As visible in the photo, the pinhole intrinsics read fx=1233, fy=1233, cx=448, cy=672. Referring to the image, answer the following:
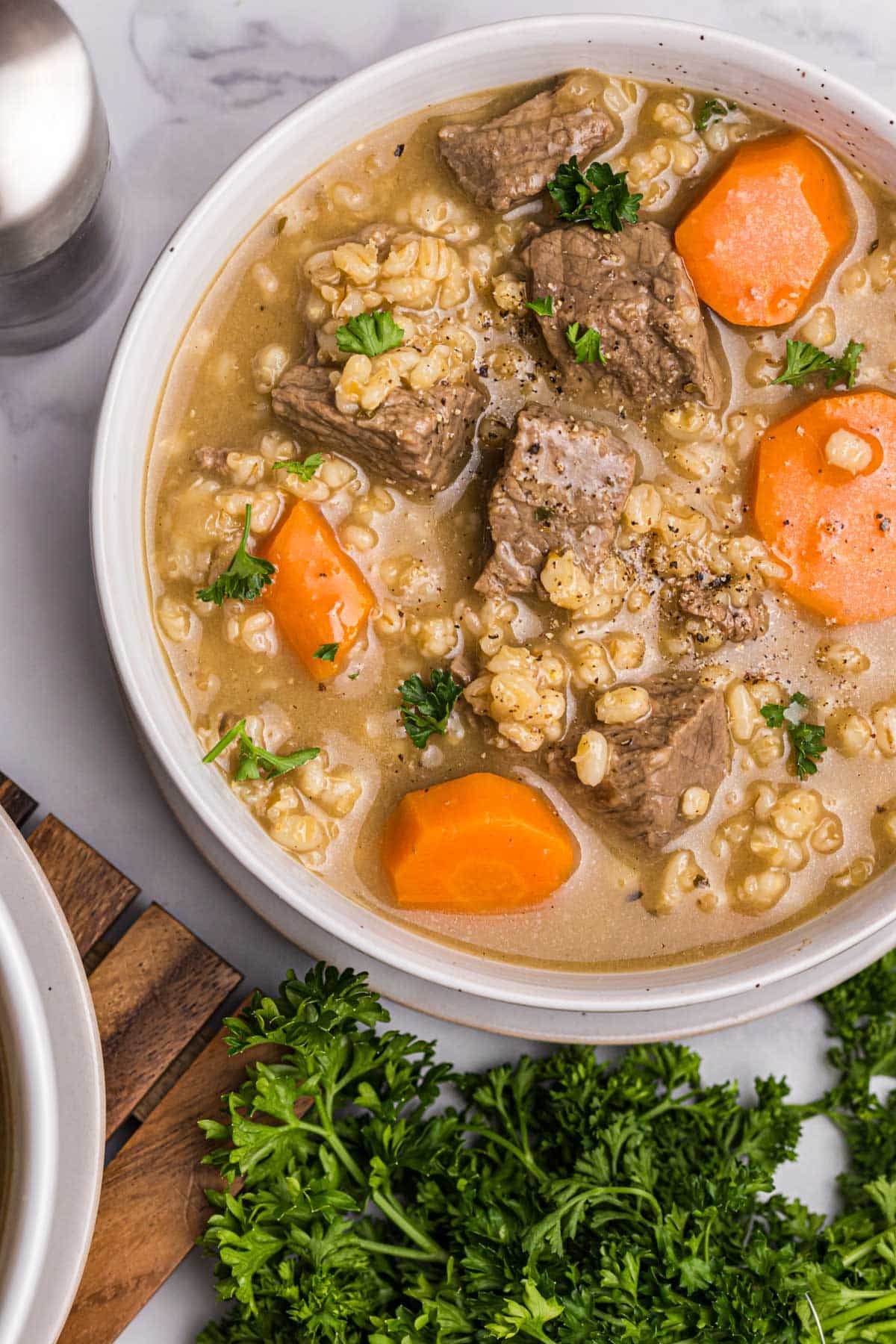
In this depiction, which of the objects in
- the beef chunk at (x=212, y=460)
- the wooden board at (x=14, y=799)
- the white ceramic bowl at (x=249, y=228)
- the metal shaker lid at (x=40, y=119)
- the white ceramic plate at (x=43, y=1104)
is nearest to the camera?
the white ceramic plate at (x=43, y=1104)

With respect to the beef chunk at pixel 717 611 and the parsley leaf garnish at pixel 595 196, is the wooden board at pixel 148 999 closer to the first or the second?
→ the beef chunk at pixel 717 611

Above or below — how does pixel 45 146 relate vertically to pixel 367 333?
above

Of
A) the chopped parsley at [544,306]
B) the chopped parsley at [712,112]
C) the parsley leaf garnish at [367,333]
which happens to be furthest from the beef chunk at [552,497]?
the chopped parsley at [712,112]

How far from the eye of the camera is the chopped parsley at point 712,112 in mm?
3094

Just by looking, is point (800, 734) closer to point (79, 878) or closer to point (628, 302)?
point (628, 302)

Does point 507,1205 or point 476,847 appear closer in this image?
point 476,847

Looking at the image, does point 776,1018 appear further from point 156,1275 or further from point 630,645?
point 156,1275

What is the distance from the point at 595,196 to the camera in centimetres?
304

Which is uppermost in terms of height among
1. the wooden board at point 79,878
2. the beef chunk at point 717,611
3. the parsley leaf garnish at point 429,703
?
the beef chunk at point 717,611

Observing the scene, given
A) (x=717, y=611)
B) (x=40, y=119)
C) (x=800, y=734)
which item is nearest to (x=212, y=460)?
(x=40, y=119)

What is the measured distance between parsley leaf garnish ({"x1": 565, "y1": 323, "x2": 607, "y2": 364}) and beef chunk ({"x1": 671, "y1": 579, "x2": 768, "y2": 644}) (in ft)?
2.00

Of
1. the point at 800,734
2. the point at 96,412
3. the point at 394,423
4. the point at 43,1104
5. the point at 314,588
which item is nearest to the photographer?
the point at 43,1104

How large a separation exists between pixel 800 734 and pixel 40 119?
7.51 feet

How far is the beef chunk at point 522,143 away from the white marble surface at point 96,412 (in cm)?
49
